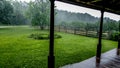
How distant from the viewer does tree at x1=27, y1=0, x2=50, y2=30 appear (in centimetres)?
2298

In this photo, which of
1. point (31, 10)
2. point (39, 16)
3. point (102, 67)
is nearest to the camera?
point (102, 67)

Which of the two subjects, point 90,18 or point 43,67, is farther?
point 90,18

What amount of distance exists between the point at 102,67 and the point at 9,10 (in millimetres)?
26057

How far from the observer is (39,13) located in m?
22.9

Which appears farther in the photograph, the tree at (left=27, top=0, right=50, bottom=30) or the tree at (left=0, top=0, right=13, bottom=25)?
the tree at (left=0, top=0, right=13, bottom=25)

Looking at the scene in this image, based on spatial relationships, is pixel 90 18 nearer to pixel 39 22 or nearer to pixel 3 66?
pixel 39 22

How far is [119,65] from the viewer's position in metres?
5.02

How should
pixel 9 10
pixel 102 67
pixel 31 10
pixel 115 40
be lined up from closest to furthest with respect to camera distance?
1. pixel 102 67
2. pixel 115 40
3. pixel 31 10
4. pixel 9 10

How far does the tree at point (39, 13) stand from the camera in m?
23.0

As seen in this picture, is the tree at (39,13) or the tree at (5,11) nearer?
the tree at (39,13)

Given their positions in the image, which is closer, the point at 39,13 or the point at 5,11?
the point at 39,13

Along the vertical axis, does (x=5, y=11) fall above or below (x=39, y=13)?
above

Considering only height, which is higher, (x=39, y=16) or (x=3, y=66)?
(x=39, y=16)

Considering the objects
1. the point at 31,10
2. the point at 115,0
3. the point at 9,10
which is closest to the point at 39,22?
the point at 31,10
